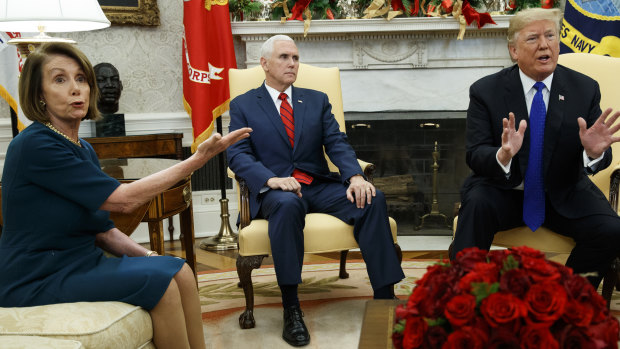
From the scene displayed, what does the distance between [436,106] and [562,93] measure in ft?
6.56

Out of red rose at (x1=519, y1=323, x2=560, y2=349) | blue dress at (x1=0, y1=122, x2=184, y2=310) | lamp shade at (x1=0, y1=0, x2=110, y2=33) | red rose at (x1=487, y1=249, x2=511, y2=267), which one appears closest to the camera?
red rose at (x1=519, y1=323, x2=560, y2=349)

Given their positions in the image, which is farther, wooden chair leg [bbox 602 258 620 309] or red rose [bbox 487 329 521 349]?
wooden chair leg [bbox 602 258 620 309]

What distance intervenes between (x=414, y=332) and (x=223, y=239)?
3117 mm

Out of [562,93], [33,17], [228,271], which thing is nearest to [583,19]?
[562,93]

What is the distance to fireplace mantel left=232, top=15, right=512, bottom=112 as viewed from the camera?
4.32 metres

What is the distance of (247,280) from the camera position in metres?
2.57

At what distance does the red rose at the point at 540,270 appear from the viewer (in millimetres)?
1019

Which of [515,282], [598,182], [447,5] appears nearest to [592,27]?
[447,5]

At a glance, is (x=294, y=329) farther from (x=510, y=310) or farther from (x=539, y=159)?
(x=510, y=310)

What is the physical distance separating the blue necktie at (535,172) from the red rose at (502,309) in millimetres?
1476

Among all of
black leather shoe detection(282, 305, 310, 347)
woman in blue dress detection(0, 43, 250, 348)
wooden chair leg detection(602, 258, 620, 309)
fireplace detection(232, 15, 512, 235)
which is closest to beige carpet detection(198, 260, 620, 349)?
black leather shoe detection(282, 305, 310, 347)

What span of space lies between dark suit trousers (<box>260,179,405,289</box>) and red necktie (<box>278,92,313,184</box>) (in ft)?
0.76

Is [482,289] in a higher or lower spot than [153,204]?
higher

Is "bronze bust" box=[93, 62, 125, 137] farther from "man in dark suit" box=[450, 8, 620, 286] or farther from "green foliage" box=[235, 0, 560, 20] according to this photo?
"man in dark suit" box=[450, 8, 620, 286]
